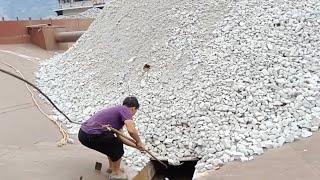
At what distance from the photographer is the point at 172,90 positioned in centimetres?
725

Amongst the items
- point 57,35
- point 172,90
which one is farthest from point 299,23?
point 57,35

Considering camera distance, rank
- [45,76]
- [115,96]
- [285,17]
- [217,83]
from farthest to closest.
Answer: [45,76] < [115,96] < [285,17] < [217,83]

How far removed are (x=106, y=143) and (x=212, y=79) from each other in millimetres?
2434

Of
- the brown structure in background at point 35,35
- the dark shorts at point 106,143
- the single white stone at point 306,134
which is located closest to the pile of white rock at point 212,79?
the single white stone at point 306,134

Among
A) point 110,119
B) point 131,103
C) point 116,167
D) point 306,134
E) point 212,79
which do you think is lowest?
point 116,167

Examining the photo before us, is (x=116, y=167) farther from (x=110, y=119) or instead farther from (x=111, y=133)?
(x=110, y=119)

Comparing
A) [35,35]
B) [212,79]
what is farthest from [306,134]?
[35,35]

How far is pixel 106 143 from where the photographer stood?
4996 millimetres

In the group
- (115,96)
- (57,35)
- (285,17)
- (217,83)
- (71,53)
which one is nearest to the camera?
(217,83)

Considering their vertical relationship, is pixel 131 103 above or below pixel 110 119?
above

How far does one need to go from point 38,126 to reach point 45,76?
182 inches

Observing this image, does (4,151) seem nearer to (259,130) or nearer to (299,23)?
(259,130)

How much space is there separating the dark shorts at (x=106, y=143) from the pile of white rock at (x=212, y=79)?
0.59m

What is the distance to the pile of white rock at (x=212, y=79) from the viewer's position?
5.81m
